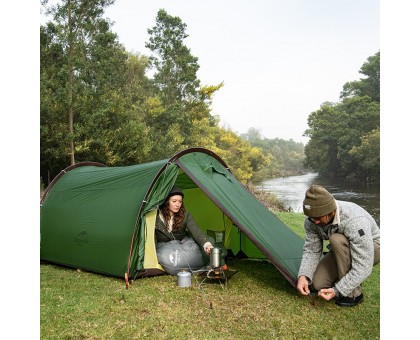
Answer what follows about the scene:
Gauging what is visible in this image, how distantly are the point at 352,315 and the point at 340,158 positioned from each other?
88.2ft

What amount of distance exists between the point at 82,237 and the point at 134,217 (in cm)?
73

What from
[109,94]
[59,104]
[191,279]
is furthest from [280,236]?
[109,94]

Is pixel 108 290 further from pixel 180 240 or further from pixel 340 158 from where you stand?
pixel 340 158

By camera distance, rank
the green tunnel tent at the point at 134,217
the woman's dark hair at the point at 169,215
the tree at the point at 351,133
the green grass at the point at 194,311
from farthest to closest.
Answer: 1. the tree at the point at 351,133
2. the woman's dark hair at the point at 169,215
3. the green tunnel tent at the point at 134,217
4. the green grass at the point at 194,311

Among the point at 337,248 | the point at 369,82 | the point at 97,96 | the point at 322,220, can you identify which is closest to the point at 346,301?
the point at 337,248

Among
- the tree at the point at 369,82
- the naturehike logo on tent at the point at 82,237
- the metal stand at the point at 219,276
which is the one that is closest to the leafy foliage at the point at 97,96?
the naturehike logo on tent at the point at 82,237

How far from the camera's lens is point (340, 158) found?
2853 centimetres

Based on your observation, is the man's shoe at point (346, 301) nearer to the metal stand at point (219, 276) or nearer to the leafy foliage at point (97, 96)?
the metal stand at point (219, 276)

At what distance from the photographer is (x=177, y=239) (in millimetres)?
4285

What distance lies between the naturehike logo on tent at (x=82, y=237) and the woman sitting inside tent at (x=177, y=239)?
2.43 feet

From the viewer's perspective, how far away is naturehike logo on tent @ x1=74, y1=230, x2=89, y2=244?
13.9ft

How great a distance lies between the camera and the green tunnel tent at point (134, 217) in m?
3.82

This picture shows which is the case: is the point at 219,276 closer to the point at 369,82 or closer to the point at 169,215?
the point at 169,215
